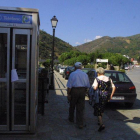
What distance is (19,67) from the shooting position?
14.9 ft

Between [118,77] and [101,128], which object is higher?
[118,77]

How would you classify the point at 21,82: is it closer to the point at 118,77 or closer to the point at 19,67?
the point at 19,67

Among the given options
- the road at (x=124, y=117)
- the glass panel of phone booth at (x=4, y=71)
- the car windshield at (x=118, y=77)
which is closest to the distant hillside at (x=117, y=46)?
the car windshield at (x=118, y=77)

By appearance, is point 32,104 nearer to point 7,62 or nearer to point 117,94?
point 7,62

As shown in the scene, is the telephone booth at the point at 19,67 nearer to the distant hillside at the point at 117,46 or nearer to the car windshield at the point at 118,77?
the car windshield at the point at 118,77

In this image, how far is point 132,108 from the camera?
8.51 meters

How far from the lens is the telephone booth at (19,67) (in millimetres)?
4367

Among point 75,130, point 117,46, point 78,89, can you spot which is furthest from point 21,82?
point 117,46

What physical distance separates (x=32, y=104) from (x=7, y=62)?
1052mm

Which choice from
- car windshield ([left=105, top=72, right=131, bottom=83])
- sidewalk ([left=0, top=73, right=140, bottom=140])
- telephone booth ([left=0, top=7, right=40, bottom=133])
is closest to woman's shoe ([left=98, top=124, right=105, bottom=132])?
sidewalk ([left=0, top=73, right=140, bottom=140])

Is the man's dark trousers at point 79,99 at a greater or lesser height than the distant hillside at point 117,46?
lesser

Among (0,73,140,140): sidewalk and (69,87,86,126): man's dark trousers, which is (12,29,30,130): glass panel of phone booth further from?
(69,87,86,126): man's dark trousers

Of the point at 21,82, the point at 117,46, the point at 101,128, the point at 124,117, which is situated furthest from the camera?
the point at 117,46

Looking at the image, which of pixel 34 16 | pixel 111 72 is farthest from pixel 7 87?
pixel 111 72
